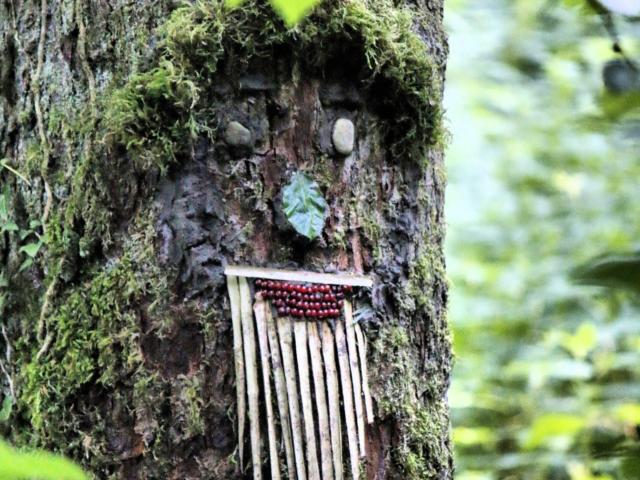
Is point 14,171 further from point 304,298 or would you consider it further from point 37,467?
point 37,467

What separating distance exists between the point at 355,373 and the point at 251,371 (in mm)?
159

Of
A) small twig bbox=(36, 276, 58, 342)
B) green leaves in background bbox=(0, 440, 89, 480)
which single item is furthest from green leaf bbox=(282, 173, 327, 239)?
green leaves in background bbox=(0, 440, 89, 480)

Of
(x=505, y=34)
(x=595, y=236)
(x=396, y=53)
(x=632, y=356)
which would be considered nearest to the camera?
(x=396, y=53)

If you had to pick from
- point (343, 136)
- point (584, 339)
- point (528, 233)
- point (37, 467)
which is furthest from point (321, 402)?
point (528, 233)

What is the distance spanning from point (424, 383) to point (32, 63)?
805 millimetres

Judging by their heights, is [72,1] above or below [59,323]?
above

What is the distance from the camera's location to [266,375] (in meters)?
1.06

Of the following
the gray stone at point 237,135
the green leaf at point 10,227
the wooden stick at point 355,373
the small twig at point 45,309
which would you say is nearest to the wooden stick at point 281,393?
the wooden stick at point 355,373

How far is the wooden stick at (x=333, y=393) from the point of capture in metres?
1.08

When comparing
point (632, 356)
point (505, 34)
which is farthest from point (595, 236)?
point (505, 34)

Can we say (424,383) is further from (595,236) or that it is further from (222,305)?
(595,236)

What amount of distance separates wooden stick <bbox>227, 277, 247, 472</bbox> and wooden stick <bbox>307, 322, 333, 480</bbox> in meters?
0.10

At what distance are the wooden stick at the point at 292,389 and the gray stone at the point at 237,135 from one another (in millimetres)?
251

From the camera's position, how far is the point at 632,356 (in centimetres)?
270
